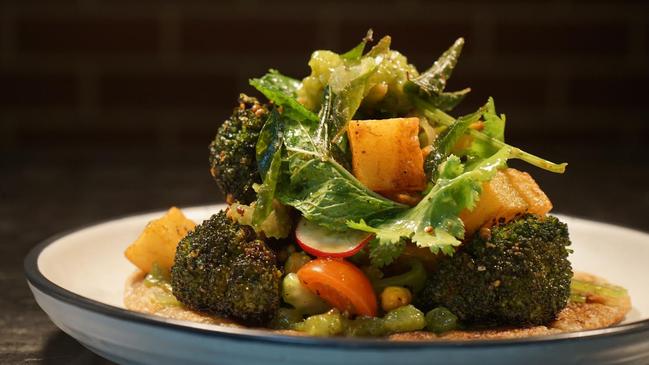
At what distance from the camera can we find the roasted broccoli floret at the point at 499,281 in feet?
7.18

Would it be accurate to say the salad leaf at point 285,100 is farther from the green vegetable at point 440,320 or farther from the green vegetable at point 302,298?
the green vegetable at point 440,320

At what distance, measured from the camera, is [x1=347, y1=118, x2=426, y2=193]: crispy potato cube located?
2.26m

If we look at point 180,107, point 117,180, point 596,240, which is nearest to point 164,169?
point 117,180

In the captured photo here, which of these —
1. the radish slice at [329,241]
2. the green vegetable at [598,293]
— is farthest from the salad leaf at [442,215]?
the green vegetable at [598,293]

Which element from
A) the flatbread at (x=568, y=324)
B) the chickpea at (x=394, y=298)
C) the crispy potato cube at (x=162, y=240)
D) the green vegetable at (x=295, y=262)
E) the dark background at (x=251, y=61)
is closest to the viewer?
the flatbread at (x=568, y=324)

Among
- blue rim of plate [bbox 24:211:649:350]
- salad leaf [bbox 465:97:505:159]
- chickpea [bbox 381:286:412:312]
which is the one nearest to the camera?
blue rim of plate [bbox 24:211:649:350]

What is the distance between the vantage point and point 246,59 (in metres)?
7.17

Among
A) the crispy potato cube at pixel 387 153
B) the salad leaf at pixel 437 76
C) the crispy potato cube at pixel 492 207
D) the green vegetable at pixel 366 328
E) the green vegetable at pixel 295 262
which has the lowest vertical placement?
the green vegetable at pixel 366 328

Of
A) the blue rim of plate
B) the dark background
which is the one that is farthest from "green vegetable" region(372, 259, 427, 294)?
the dark background

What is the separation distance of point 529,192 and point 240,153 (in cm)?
80

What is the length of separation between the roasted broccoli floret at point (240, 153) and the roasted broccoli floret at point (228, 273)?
16 centimetres

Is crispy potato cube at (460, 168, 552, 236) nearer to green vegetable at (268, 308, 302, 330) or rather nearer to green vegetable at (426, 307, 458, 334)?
green vegetable at (426, 307, 458, 334)

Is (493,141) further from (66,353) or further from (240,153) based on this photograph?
(66,353)

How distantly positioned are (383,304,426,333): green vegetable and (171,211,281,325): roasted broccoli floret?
0.95 feet
